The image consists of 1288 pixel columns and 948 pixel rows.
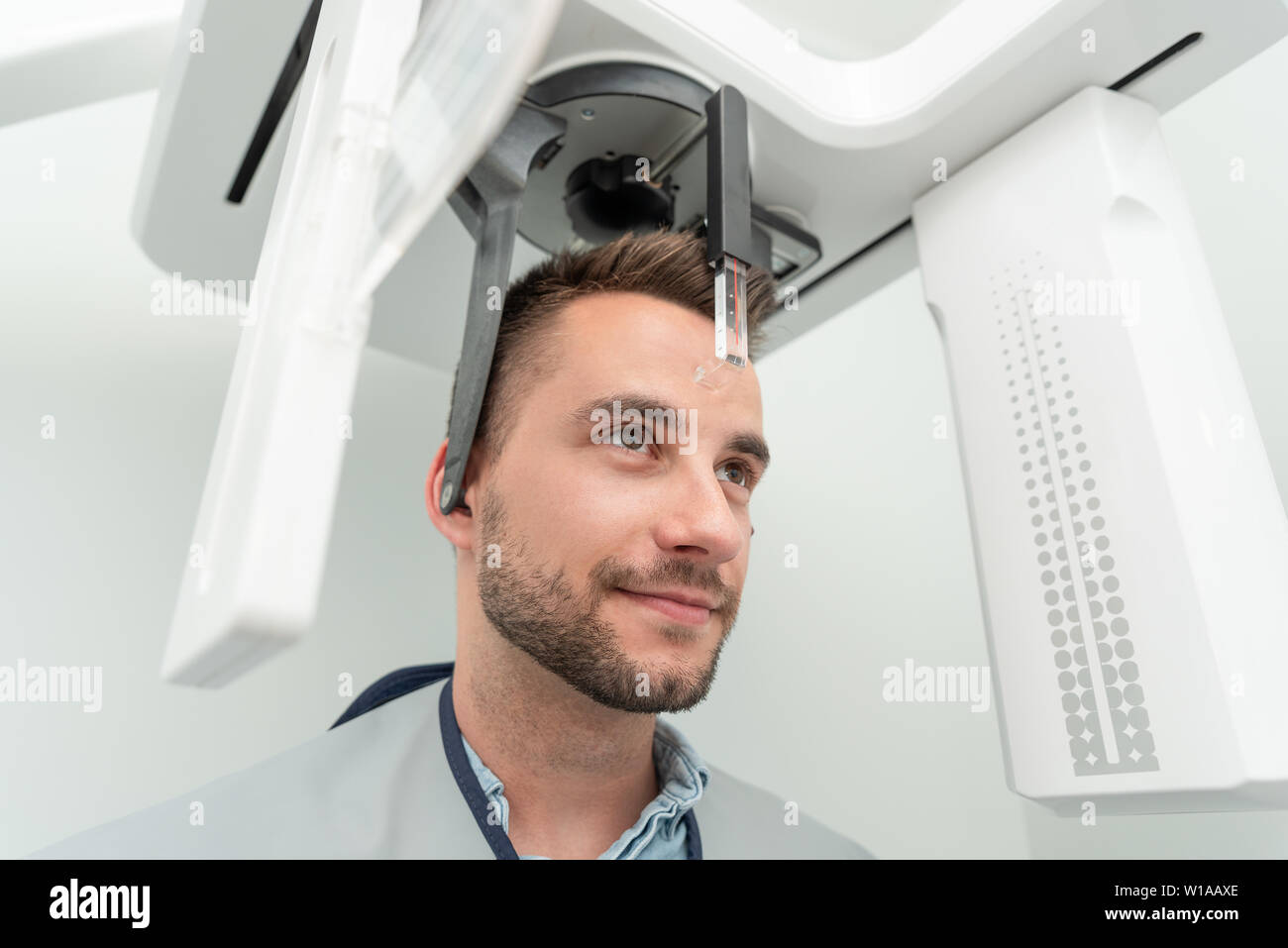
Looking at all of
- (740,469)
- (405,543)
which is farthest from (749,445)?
(405,543)

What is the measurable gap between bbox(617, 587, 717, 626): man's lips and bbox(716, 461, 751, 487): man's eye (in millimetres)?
189

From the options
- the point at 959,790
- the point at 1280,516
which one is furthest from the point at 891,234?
the point at 959,790

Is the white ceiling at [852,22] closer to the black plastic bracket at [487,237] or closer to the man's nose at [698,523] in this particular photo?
the black plastic bracket at [487,237]

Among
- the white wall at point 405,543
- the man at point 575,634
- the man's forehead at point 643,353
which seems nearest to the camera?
the man at point 575,634

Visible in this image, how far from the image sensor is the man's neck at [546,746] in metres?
0.87

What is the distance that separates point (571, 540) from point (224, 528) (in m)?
0.45

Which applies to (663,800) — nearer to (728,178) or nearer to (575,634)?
(575,634)

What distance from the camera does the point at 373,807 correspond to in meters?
0.77

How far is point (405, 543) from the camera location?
136 centimetres

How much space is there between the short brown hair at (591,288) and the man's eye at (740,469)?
13 centimetres

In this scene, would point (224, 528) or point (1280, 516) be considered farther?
point (1280, 516)

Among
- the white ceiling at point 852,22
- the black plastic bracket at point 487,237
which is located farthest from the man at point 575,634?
the white ceiling at point 852,22
